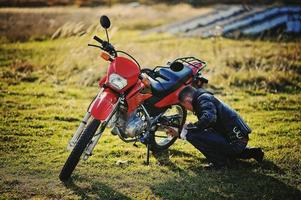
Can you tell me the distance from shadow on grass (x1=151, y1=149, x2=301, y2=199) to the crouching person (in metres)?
0.18

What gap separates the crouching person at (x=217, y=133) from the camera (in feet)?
20.7

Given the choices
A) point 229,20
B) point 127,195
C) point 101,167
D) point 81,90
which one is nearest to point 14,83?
point 81,90

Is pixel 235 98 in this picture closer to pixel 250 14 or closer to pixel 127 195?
pixel 127 195

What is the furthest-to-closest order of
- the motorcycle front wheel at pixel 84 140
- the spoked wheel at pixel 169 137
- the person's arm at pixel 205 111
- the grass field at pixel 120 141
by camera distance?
1. the spoked wheel at pixel 169 137
2. the person's arm at pixel 205 111
3. the grass field at pixel 120 141
4. the motorcycle front wheel at pixel 84 140

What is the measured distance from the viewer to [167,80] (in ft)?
21.1

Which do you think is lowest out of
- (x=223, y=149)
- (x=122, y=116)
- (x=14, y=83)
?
(x=14, y=83)

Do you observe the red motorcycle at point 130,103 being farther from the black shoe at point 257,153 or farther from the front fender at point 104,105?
the black shoe at point 257,153

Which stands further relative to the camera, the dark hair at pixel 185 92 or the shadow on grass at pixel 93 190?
the dark hair at pixel 185 92

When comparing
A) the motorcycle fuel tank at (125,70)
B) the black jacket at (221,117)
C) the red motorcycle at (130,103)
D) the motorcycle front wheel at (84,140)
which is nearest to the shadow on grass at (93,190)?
the red motorcycle at (130,103)

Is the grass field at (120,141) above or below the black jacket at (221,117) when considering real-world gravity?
below

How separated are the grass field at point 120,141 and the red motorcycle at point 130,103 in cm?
49

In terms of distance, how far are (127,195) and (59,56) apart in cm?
775

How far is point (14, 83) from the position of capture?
1077 cm

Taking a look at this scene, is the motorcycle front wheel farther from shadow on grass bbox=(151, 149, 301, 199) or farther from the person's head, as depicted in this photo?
the person's head
